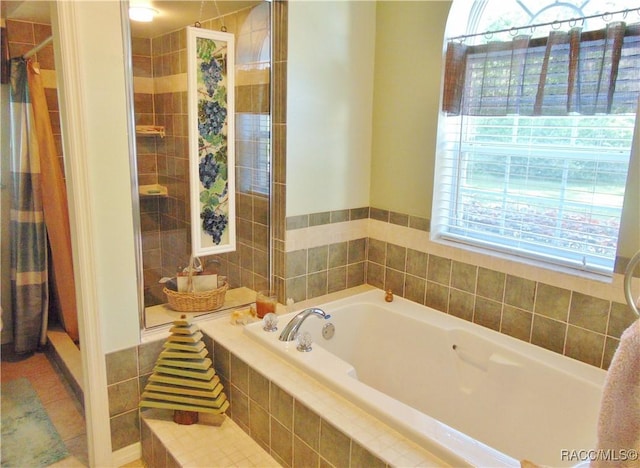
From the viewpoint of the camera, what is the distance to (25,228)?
9.86 ft

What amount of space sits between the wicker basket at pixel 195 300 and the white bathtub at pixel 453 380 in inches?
13.3

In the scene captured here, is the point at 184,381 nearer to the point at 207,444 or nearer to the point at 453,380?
the point at 207,444

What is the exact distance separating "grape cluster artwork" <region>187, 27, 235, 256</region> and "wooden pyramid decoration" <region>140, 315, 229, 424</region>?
48cm

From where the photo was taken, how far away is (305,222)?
256 centimetres

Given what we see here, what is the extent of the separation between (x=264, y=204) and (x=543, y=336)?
1.52 m

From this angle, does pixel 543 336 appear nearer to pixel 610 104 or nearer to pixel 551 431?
pixel 551 431

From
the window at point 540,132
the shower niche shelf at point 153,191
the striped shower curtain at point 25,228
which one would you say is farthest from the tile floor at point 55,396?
the window at point 540,132

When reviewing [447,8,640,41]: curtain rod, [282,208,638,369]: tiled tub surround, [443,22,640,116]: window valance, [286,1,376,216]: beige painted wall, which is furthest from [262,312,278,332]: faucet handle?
[447,8,640,41]: curtain rod

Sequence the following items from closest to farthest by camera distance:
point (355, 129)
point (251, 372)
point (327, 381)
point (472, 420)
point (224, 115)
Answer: point (327, 381)
point (251, 372)
point (472, 420)
point (224, 115)
point (355, 129)

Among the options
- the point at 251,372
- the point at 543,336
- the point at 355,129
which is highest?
the point at 355,129

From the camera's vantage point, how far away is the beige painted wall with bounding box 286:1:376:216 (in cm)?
239

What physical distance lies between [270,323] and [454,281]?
3.23 ft

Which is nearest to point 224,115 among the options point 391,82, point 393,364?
point 391,82

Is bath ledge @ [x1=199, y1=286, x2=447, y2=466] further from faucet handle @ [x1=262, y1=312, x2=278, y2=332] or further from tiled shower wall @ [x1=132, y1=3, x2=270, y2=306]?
tiled shower wall @ [x1=132, y1=3, x2=270, y2=306]
